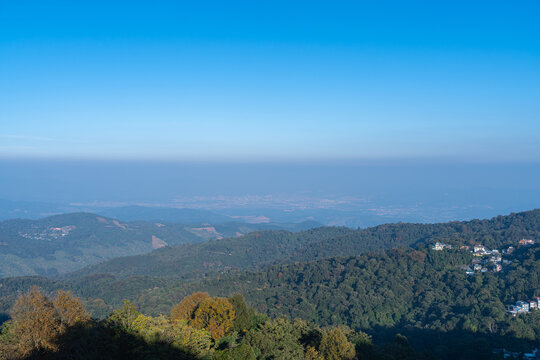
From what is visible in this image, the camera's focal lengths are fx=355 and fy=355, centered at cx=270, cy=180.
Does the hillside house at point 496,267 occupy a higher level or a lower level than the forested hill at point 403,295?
higher

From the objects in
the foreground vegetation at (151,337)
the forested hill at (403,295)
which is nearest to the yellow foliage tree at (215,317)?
the foreground vegetation at (151,337)

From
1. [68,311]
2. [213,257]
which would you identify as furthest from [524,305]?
[213,257]

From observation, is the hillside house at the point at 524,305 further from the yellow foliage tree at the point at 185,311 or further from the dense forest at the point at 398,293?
the yellow foliage tree at the point at 185,311

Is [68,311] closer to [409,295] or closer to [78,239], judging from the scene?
[409,295]

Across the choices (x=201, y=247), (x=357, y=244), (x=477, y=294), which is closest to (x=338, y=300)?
(x=477, y=294)

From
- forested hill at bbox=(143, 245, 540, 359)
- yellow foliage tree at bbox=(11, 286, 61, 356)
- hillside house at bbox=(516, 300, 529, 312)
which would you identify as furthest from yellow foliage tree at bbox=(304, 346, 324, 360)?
hillside house at bbox=(516, 300, 529, 312)

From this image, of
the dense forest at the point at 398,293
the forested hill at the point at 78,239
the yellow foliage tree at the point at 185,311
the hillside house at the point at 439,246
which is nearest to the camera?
the yellow foliage tree at the point at 185,311
